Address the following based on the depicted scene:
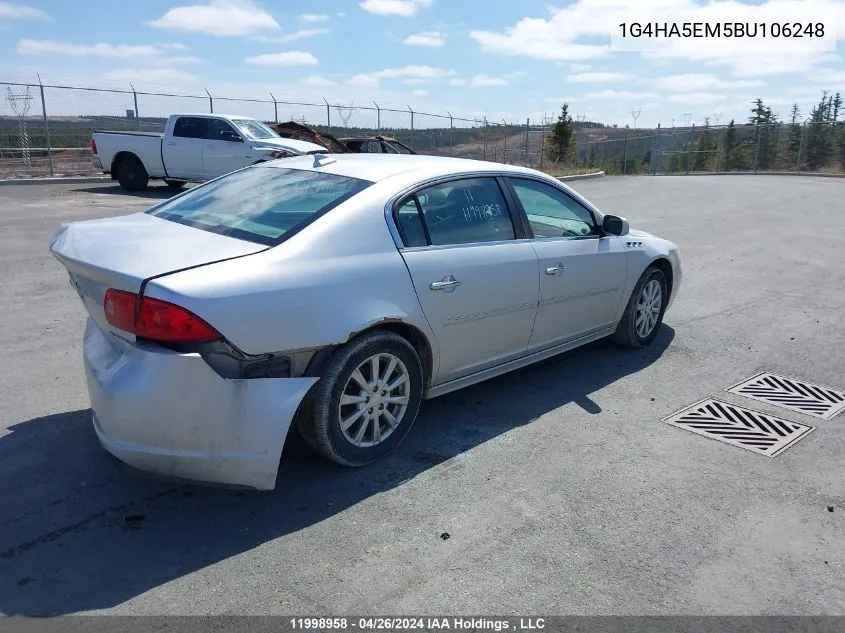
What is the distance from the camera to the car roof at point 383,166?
4.18 m

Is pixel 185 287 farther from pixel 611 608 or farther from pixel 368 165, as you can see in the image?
pixel 611 608

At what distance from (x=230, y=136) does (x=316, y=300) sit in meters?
14.3

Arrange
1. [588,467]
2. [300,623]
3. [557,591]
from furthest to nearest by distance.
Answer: [588,467] < [557,591] < [300,623]

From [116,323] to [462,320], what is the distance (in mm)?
1887

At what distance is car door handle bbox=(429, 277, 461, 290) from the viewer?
153 inches

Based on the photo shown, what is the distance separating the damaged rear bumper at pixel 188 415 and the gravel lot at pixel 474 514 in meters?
0.28

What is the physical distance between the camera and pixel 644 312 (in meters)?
5.83

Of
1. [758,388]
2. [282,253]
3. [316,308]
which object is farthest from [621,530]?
[758,388]

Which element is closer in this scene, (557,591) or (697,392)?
(557,591)

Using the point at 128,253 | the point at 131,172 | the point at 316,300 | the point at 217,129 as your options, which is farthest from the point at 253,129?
the point at 316,300

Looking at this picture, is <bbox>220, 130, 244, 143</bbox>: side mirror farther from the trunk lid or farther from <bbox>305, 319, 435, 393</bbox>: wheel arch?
<bbox>305, 319, 435, 393</bbox>: wheel arch

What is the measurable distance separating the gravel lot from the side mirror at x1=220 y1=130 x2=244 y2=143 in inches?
458

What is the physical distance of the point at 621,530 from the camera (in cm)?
325

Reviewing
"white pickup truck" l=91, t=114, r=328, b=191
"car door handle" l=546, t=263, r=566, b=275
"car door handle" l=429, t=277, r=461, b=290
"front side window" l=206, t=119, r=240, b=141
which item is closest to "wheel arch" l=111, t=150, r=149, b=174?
"white pickup truck" l=91, t=114, r=328, b=191
